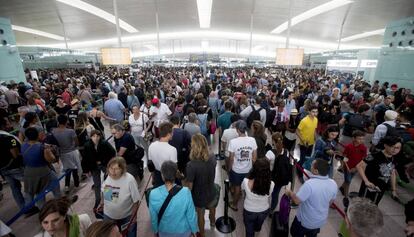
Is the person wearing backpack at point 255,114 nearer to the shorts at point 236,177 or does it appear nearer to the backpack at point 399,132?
the shorts at point 236,177

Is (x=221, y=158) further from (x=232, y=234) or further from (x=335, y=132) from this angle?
(x=335, y=132)

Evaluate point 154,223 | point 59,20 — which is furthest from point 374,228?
point 59,20

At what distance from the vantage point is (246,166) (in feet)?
11.2

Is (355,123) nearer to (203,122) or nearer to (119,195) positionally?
(203,122)

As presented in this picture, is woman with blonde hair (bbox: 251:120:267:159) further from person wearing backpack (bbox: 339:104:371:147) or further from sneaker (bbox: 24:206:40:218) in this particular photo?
sneaker (bbox: 24:206:40:218)

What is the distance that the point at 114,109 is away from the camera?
5.99m

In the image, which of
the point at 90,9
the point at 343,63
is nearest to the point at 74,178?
the point at 90,9

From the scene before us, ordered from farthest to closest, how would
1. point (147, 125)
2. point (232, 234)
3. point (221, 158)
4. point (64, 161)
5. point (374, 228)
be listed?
1. point (221, 158)
2. point (147, 125)
3. point (64, 161)
4. point (232, 234)
5. point (374, 228)

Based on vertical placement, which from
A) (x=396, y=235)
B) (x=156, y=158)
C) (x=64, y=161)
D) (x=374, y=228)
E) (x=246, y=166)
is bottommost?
(x=396, y=235)

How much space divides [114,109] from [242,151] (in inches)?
169

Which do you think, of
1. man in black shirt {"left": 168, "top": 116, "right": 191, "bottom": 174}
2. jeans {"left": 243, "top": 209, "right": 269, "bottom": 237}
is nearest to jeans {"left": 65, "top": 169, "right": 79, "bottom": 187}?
man in black shirt {"left": 168, "top": 116, "right": 191, "bottom": 174}

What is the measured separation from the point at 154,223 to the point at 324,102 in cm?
597

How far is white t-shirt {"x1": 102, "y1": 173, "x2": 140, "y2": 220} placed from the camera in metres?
2.45

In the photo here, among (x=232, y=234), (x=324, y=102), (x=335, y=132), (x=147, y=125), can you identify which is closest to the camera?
(x=232, y=234)
